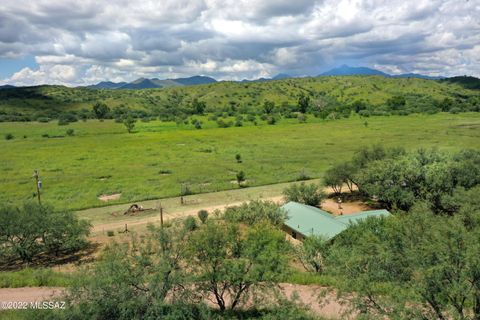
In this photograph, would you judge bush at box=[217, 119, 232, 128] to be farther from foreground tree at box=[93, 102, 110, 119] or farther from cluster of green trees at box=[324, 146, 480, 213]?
cluster of green trees at box=[324, 146, 480, 213]

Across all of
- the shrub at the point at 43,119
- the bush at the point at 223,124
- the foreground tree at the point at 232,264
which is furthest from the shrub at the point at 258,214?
the shrub at the point at 43,119

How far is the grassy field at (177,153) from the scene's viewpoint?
53562mm

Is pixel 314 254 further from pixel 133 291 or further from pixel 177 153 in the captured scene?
pixel 177 153

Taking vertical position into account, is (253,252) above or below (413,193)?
above

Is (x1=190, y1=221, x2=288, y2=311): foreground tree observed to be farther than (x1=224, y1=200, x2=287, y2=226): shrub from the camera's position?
No

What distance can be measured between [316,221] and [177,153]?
169 feet

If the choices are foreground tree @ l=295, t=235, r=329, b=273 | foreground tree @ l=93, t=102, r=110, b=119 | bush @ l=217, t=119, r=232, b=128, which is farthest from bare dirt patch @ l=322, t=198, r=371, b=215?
foreground tree @ l=93, t=102, r=110, b=119

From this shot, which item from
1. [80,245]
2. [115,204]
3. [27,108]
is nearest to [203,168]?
[115,204]

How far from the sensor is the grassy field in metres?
53.6

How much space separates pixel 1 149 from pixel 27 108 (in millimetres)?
95325

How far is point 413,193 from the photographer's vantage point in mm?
36656

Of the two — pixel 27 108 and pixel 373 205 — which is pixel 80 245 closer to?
pixel 373 205

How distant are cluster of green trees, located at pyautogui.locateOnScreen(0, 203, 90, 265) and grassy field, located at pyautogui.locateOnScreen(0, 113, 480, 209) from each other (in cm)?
1393

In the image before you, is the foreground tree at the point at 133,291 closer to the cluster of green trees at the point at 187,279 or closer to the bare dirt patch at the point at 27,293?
the cluster of green trees at the point at 187,279
